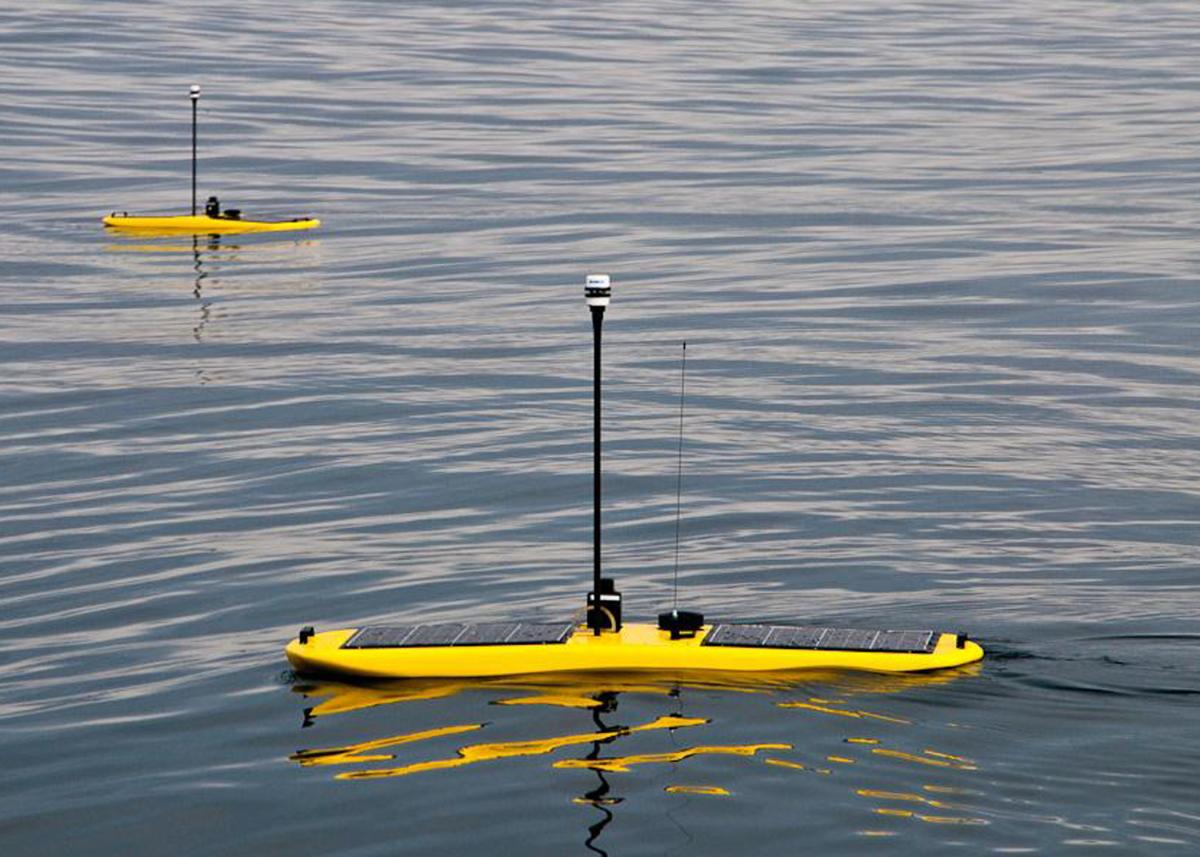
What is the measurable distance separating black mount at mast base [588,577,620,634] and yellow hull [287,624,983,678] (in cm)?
12

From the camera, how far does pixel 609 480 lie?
31938mm

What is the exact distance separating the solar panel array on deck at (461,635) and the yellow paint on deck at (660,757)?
2439 mm

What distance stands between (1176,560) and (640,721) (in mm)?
8804

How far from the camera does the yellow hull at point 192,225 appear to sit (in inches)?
2398

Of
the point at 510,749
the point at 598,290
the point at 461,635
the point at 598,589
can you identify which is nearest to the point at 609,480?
the point at 461,635

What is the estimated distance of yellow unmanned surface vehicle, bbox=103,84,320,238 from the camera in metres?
60.8

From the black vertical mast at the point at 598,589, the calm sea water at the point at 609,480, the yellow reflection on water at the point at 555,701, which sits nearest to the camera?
the calm sea water at the point at 609,480

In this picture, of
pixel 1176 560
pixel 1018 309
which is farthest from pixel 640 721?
pixel 1018 309

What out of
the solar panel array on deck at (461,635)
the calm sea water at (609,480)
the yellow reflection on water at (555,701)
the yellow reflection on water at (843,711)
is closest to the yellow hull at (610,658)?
the solar panel array on deck at (461,635)

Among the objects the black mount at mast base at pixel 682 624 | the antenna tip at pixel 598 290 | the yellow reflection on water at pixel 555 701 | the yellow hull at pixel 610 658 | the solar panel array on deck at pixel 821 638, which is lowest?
the yellow reflection on water at pixel 555 701

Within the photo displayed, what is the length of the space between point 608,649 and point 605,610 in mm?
409

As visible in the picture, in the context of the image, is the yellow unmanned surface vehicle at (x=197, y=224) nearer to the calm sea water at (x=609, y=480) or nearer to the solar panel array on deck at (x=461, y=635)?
the calm sea water at (x=609, y=480)

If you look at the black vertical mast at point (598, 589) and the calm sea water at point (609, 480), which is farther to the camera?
the black vertical mast at point (598, 589)

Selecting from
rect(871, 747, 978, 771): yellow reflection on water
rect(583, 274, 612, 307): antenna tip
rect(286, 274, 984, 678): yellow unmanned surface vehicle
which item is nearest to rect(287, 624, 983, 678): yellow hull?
rect(286, 274, 984, 678): yellow unmanned surface vehicle
